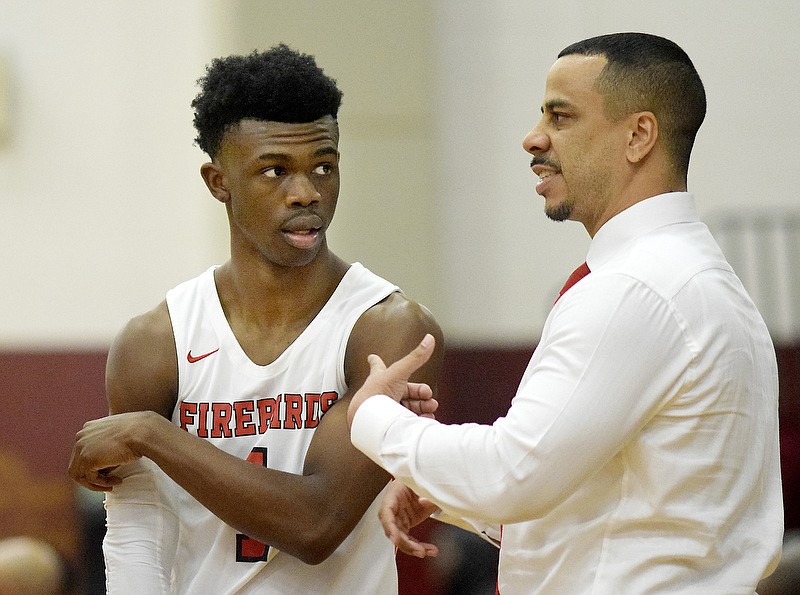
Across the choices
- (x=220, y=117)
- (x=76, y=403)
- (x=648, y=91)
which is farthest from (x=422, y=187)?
(x=648, y=91)

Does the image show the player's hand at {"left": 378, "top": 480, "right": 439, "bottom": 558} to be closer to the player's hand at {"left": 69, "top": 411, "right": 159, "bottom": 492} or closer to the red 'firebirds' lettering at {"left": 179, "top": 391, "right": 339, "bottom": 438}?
the red 'firebirds' lettering at {"left": 179, "top": 391, "right": 339, "bottom": 438}

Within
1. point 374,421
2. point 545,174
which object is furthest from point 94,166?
point 374,421

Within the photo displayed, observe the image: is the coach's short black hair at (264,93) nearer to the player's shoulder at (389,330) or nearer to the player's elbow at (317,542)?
the player's shoulder at (389,330)

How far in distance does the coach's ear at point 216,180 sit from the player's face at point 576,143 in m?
0.76

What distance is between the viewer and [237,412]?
257cm

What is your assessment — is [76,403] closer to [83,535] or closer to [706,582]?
[83,535]

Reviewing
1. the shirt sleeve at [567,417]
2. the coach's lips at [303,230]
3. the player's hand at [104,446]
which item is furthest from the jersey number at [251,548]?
the shirt sleeve at [567,417]

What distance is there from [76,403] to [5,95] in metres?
1.79

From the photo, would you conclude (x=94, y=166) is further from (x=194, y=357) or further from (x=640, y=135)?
(x=640, y=135)

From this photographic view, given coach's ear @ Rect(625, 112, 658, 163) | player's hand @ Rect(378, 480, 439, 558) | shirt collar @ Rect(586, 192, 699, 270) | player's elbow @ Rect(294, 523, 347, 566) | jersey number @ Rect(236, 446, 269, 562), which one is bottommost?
jersey number @ Rect(236, 446, 269, 562)

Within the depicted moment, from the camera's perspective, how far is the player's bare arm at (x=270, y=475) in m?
2.37

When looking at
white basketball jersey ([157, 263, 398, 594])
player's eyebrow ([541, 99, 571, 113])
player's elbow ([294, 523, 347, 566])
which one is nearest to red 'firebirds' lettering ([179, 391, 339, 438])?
white basketball jersey ([157, 263, 398, 594])

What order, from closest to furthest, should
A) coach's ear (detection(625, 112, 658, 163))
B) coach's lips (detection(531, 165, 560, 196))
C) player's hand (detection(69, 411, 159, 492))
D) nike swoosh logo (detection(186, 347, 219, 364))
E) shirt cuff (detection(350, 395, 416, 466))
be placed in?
shirt cuff (detection(350, 395, 416, 466))
coach's ear (detection(625, 112, 658, 163))
coach's lips (detection(531, 165, 560, 196))
player's hand (detection(69, 411, 159, 492))
nike swoosh logo (detection(186, 347, 219, 364))

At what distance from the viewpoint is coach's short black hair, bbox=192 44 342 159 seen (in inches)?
103
